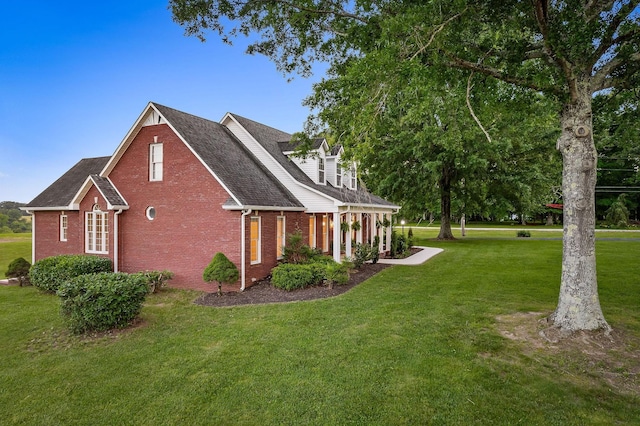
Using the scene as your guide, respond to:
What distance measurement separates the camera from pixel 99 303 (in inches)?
320

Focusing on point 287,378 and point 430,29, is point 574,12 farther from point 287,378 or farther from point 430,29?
point 287,378

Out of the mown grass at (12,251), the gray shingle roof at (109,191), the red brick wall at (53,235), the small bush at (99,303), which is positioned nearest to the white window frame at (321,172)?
the gray shingle roof at (109,191)

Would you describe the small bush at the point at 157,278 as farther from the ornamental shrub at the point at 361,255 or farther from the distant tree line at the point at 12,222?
the distant tree line at the point at 12,222

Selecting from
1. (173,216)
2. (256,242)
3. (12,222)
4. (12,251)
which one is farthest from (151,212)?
(12,222)

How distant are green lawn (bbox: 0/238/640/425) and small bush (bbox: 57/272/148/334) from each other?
0.40 meters

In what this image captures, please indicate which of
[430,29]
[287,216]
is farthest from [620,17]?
[287,216]

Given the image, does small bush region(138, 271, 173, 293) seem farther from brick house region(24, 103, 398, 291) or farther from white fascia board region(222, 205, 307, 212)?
white fascia board region(222, 205, 307, 212)

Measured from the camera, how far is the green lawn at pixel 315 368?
4.91 metres

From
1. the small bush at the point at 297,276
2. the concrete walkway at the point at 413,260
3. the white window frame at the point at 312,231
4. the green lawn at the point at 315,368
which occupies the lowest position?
the green lawn at the point at 315,368

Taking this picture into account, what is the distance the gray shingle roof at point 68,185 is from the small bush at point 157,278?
807 cm

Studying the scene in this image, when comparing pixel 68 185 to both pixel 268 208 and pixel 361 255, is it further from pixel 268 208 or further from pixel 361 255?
pixel 361 255

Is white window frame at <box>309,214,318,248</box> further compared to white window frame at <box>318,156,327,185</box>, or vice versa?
white window frame at <box>318,156,327,185</box>

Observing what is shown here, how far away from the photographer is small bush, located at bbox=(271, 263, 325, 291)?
12477 millimetres

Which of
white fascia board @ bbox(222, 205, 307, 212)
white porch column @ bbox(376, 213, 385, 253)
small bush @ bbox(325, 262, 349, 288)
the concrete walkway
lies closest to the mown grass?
white fascia board @ bbox(222, 205, 307, 212)
